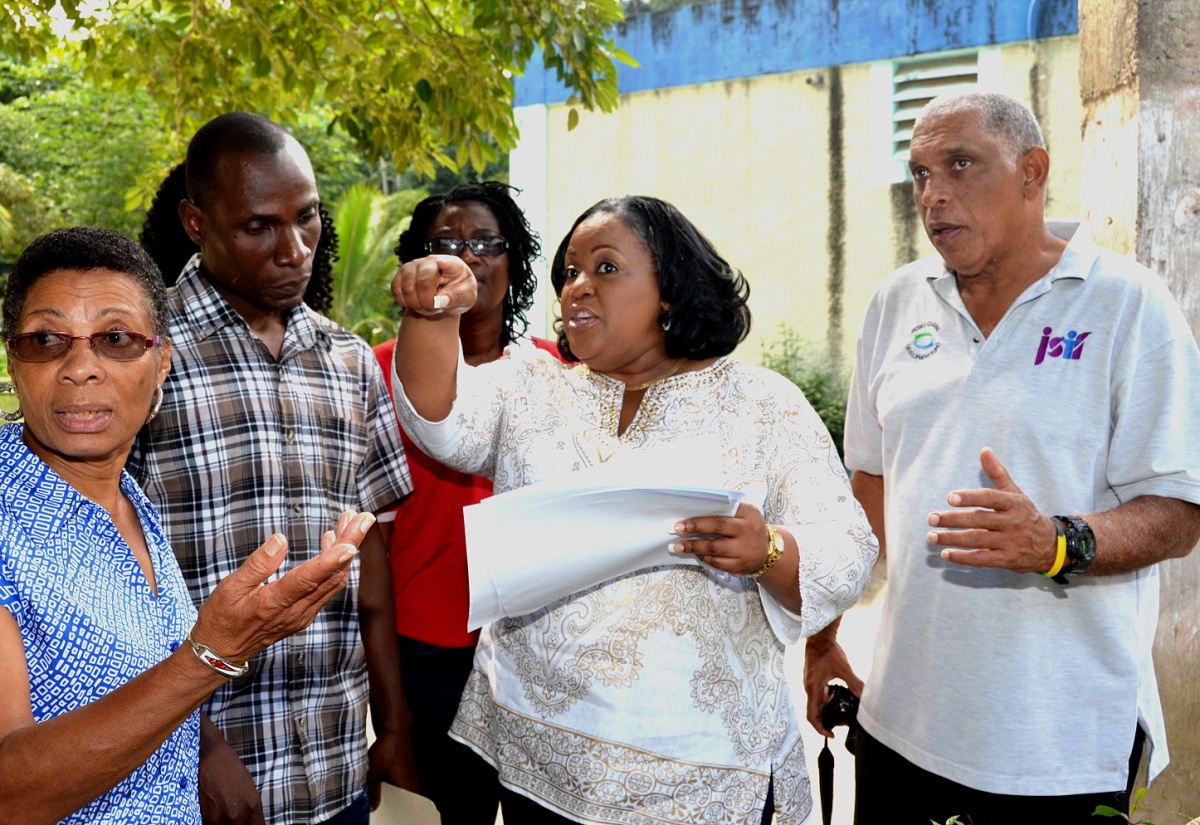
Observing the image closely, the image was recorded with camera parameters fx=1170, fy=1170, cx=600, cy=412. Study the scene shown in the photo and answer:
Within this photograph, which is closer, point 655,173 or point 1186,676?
point 1186,676

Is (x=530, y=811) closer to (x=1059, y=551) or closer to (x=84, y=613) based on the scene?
(x=84, y=613)

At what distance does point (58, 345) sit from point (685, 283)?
Result: 131 cm

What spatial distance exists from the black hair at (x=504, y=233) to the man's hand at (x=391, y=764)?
1398 mm

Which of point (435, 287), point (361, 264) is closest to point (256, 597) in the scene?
point (435, 287)

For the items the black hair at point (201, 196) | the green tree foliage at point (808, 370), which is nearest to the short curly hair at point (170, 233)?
the black hair at point (201, 196)

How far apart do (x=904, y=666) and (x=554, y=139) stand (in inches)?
455

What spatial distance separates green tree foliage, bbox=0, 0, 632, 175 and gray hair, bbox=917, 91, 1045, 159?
2145mm

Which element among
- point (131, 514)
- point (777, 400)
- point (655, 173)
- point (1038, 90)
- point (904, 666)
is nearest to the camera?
point (131, 514)

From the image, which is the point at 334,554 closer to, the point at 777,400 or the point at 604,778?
the point at 604,778

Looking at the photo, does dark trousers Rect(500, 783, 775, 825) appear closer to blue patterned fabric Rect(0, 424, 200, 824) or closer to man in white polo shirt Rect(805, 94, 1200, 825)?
man in white polo shirt Rect(805, 94, 1200, 825)

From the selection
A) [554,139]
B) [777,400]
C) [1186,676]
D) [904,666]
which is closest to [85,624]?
[777,400]

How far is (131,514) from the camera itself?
209 centimetres

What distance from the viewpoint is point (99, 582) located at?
182 cm

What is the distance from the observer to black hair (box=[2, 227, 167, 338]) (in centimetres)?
198
